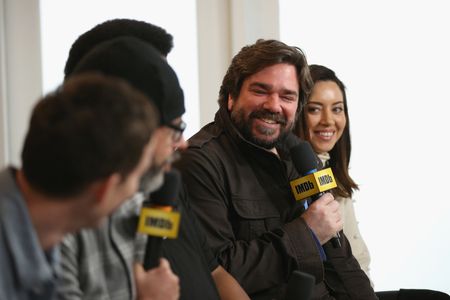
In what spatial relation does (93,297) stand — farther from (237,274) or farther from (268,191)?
(268,191)

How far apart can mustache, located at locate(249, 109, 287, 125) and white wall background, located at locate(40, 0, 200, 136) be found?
106 centimetres

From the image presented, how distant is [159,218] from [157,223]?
0.01m

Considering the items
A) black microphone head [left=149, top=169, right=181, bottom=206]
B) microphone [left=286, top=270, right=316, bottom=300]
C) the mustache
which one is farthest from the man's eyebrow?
black microphone head [left=149, top=169, right=181, bottom=206]

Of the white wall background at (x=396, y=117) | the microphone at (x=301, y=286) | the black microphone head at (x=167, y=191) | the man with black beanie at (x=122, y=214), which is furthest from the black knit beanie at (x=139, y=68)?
the white wall background at (x=396, y=117)

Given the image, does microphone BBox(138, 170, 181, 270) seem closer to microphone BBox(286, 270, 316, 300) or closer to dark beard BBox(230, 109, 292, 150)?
microphone BBox(286, 270, 316, 300)

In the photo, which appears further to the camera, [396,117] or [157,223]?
[396,117]

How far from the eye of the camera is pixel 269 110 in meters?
2.07

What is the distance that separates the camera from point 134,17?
3119mm

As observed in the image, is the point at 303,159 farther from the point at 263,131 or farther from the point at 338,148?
the point at 338,148

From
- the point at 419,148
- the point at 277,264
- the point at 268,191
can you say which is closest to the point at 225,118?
the point at 268,191

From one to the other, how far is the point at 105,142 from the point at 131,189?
0.35 feet

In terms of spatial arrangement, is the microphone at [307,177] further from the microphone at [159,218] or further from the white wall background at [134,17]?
the white wall background at [134,17]

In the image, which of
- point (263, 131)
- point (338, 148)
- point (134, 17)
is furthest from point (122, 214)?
point (134, 17)

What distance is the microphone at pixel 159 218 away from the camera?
3.86 feet
